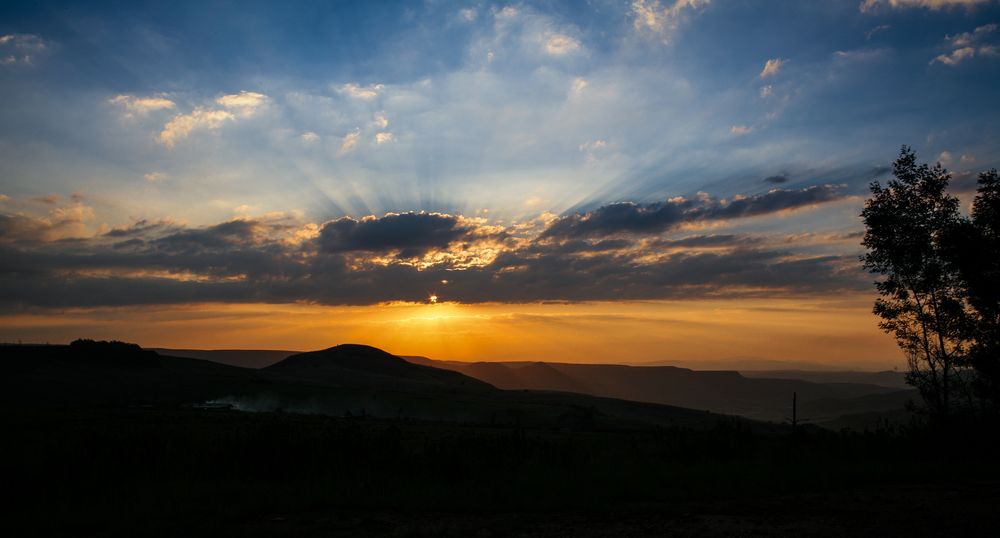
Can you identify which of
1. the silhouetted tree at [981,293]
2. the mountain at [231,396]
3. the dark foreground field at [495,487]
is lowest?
the mountain at [231,396]

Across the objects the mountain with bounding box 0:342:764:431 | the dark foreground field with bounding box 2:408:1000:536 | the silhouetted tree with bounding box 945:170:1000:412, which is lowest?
the mountain with bounding box 0:342:764:431

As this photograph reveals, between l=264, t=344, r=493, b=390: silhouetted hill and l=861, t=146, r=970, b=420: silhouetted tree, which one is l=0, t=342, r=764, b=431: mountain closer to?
l=264, t=344, r=493, b=390: silhouetted hill

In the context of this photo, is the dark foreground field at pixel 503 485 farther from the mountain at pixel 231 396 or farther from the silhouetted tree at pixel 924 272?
the mountain at pixel 231 396

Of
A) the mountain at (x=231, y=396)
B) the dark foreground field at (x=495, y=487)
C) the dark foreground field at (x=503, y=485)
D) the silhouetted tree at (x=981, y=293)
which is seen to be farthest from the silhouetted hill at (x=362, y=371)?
the silhouetted tree at (x=981, y=293)

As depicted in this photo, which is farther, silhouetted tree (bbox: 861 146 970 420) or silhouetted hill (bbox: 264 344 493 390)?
silhouetted hill (bbox: 264 344 493 390)

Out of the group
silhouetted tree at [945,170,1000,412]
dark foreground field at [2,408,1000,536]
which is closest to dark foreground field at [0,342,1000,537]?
dark foreground field at [2,408,1000,536]

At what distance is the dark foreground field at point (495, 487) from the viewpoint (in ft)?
36.1

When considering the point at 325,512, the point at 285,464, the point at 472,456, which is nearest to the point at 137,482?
the point at 285,464

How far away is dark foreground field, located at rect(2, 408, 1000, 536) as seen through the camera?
1100 cm

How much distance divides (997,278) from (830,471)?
1283cm

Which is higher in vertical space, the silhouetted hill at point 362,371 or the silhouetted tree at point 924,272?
the silhouetted tree at point 924,272

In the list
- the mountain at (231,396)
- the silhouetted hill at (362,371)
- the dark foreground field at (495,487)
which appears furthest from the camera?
the silhouetted hill at (362,371)

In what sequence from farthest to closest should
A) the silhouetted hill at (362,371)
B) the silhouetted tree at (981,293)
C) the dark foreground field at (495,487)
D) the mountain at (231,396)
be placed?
1. the silhouetted hill at (362,371)
2. the mountain at (231,396)
3. the silhouetted tree at (981,293)
4. the dark foreground field at (495,487)

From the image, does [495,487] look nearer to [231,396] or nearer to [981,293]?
[981,293]
